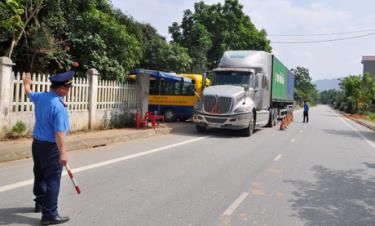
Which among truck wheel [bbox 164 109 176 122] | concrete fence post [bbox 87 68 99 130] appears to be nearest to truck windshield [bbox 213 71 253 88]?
truck wheel [bbox 164 109 176 122]

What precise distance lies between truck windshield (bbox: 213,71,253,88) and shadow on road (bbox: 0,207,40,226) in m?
13.3

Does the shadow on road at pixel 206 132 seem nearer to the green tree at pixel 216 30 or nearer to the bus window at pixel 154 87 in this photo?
the bus window at pixel 154 87

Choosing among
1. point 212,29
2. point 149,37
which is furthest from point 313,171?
point 212,29

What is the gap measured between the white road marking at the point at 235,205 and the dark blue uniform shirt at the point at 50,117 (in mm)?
2466

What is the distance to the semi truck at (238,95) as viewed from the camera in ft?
54.1

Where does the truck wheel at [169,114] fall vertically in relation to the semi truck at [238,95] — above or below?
below

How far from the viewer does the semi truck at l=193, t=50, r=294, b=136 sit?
650 inches

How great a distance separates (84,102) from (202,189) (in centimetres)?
825

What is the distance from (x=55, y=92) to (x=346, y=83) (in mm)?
91079

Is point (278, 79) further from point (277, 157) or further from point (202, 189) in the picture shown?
point (202, 189)

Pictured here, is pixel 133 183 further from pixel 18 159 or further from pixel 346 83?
pixel 346 83

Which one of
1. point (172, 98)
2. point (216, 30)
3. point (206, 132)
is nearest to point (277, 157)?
point (206, 132)

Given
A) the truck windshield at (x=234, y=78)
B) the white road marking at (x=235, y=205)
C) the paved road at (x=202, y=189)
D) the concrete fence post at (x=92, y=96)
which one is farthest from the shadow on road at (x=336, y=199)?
the truck windshield at (x=234, y=78)

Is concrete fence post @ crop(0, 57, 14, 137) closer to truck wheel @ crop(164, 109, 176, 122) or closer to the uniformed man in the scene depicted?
the uniformed man
